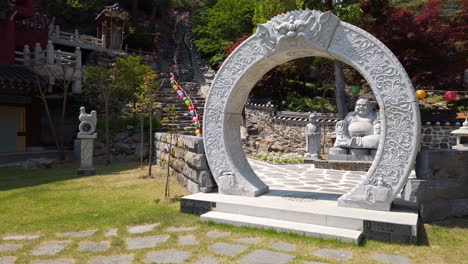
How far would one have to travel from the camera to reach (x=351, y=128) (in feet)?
30.2

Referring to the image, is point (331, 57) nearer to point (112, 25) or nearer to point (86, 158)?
point (86, 158)

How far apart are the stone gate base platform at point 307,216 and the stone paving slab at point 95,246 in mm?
1296

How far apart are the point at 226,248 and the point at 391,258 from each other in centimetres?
164

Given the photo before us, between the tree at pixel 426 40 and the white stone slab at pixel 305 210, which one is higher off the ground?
the tree at pixel 426 40

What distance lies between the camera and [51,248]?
11.5ft

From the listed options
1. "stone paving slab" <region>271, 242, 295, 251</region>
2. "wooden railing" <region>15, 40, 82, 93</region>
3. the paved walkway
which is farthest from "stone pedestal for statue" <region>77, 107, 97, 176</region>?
"stone paving slab" <region>271, 242, 295, 251</region>

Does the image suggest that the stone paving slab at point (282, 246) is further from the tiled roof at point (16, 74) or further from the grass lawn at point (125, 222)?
the tiled roof at point (16, 74)

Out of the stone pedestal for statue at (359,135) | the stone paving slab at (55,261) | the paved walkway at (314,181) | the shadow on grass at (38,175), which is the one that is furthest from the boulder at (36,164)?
the stone pedestal for statue at (359,135)

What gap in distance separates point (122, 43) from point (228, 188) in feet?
73.0

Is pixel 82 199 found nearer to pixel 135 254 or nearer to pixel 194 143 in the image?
pixel 194 143

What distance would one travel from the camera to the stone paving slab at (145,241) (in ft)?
11.6

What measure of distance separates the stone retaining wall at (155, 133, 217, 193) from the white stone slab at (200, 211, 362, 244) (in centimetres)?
92

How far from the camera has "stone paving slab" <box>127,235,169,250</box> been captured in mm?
3551

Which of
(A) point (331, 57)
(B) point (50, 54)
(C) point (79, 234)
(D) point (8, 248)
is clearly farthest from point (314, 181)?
(B) point (50, 54)
